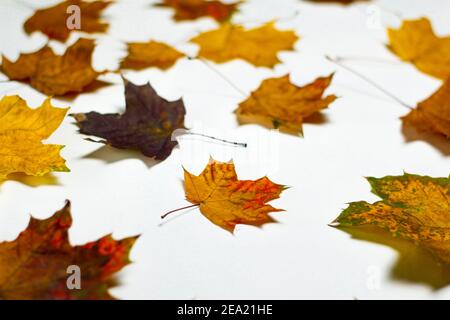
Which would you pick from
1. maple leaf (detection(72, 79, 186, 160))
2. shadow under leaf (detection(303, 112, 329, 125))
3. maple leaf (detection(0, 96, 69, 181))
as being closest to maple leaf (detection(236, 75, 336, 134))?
shadow under leaf (detection(303, 112, 329, 125))

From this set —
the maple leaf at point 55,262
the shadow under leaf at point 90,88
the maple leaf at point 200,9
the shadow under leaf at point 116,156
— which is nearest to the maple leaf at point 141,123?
the shadow under leaf at point 116,156

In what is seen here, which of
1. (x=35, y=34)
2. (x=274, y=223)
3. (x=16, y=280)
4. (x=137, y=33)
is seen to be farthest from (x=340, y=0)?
(x=16, y=280)

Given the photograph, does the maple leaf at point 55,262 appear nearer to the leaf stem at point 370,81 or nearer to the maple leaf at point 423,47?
the leaf stem at point 370,81

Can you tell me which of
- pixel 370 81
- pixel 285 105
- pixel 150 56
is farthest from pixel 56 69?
pixel 370 81

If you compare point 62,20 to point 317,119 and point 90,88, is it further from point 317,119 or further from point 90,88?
A: point 317,119

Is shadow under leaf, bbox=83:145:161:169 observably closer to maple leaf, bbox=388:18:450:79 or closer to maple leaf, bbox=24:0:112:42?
maple leaf, bbox=24:0:112:42
